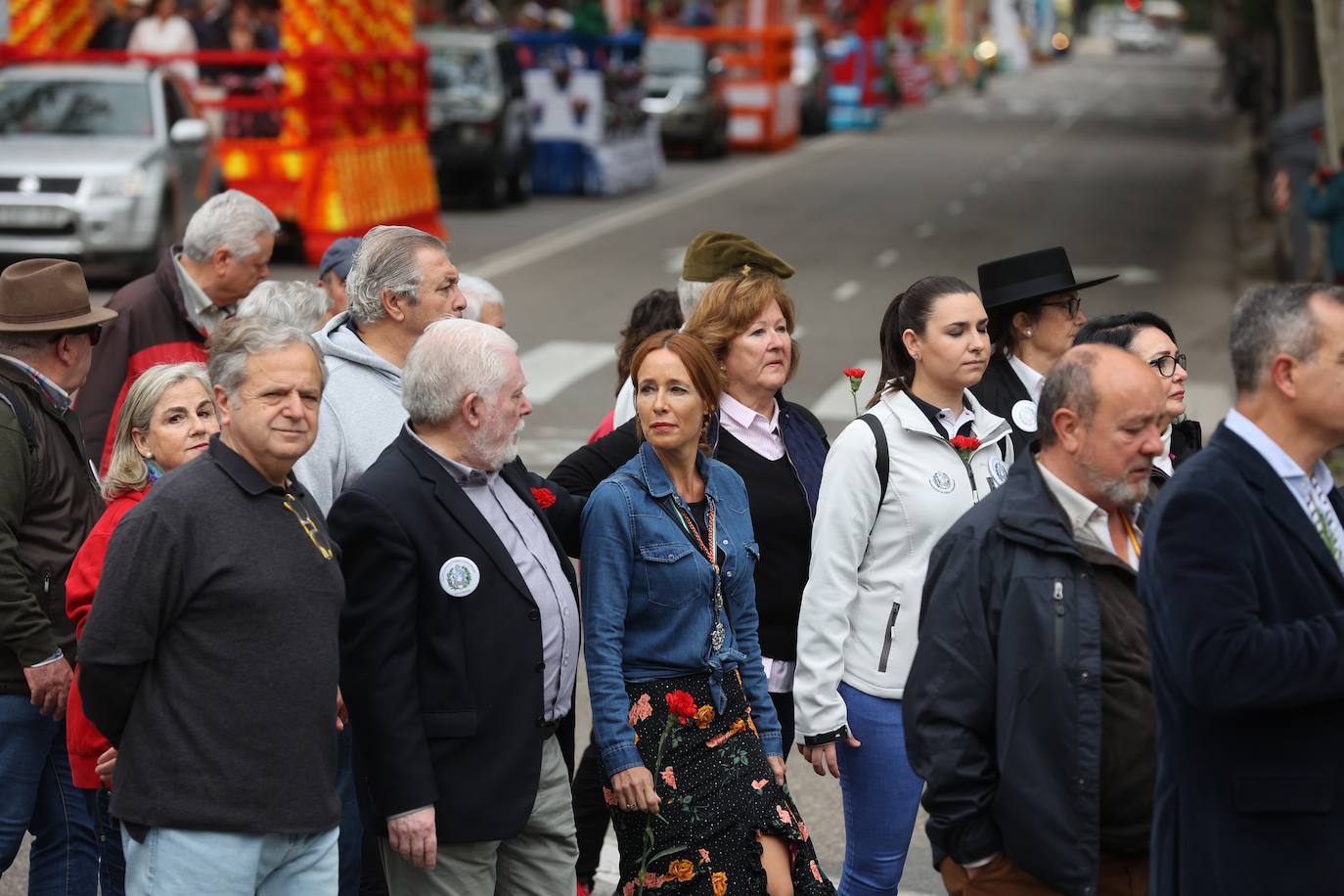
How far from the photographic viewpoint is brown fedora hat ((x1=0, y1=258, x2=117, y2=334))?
16.6 feet

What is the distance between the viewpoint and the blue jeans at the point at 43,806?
4844mm

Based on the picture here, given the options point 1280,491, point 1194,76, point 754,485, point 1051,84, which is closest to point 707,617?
point 754,485

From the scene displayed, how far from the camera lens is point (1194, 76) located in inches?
3204

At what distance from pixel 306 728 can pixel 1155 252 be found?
2103cm

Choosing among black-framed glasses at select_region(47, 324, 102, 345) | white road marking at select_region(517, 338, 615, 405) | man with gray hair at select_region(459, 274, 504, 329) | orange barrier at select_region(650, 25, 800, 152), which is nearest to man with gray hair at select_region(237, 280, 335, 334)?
black-framed glasses at select_region(47, 324, 102, 345)

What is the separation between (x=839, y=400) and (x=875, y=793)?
942 centimetres

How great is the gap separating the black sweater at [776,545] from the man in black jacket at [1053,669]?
1338 mm

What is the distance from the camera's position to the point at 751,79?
38.8m

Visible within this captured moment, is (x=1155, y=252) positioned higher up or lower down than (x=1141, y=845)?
lower down

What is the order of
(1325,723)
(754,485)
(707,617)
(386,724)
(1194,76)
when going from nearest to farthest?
(1325,723), (386,724), (707,617), (754,485), (1194,76)

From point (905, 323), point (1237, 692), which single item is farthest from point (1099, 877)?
point (905, 323)

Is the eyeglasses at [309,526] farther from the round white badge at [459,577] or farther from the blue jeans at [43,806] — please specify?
the blue jeans at [43,806]

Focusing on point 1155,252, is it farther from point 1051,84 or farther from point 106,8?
point 1051,84

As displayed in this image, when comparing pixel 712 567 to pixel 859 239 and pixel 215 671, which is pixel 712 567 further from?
pixel 859 239
